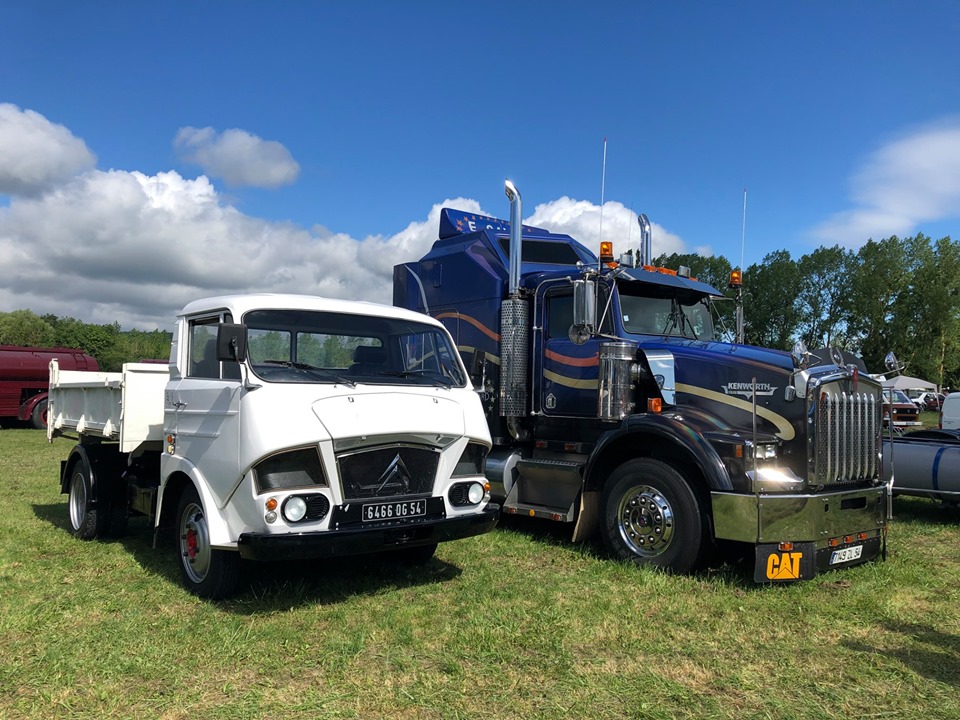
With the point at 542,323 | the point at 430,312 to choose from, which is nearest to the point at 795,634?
the point at 542,323

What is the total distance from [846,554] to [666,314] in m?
2.82

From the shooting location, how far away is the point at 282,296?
5738 mm

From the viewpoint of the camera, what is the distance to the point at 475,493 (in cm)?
584

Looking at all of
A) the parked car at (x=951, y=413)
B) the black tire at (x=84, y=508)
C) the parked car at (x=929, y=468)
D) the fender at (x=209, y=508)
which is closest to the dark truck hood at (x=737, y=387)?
the parked car at (x=929, y=468)

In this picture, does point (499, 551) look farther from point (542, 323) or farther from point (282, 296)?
point (282, 296)

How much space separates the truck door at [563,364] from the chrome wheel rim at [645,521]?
1.05 meters

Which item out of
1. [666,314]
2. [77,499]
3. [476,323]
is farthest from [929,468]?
[77,499]

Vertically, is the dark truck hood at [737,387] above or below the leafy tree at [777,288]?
below

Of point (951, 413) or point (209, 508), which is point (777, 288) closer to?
point (951, 413)

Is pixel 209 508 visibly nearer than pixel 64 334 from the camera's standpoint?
Yes

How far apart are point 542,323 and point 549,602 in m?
3.26

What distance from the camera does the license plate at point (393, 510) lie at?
5.13m

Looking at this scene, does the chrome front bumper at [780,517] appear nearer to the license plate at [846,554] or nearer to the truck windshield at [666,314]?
the license plate at [846,554]

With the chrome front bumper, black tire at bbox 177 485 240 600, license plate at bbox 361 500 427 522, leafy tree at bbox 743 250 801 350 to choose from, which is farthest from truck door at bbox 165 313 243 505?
leafy tree at bbox 743 250 801 350
